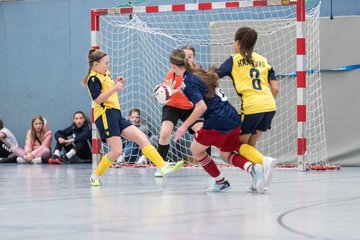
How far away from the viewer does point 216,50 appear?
15.0 meters

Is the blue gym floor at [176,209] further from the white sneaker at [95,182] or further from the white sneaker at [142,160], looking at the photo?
the white sneaker at [142,160]

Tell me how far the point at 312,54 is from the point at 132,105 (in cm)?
362

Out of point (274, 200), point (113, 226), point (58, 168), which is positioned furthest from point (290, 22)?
point (113, 226)

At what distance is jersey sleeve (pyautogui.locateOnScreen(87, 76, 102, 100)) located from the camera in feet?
32.1

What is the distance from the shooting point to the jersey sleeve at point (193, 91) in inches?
331

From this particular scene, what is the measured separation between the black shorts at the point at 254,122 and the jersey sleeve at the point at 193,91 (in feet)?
1.84

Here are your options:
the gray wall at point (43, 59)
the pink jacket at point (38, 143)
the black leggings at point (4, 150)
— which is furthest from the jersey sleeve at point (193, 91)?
the black leggings at point (4, 150)

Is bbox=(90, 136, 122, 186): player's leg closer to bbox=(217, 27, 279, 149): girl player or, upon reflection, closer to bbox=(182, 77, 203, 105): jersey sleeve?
bbox=(182, 77, 203, 105): jersey sleeve

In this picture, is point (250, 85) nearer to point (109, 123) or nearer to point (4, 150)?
point (109, 123)

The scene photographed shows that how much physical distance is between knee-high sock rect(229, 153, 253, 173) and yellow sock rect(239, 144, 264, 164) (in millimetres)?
45

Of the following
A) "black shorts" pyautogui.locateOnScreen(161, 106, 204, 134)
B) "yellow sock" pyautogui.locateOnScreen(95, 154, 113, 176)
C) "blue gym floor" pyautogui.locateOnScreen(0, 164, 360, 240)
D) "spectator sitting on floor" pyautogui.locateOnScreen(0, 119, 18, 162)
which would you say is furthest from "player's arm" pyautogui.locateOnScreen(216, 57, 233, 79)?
"spectator sitting on floor" pyautogui.locateOnScreen(0, 119, 18, 162)

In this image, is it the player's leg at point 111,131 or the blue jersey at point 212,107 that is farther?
the player's leg at point 111,131

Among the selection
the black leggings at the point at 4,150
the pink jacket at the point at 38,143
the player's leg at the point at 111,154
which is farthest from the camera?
the black leggings at the point at 4,150

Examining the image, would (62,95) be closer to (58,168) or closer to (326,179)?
(58,168)
